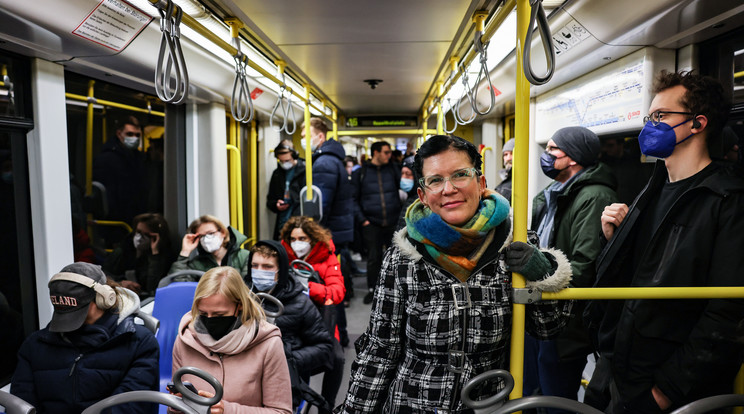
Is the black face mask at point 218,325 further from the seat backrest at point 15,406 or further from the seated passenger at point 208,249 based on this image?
the seated passenger at point 208,249

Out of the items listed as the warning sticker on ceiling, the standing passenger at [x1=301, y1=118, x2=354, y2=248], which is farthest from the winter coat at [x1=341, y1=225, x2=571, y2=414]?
the standing passenger at [x1=301, y1=118, x2=354, y2=248]

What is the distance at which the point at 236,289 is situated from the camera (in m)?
2.04

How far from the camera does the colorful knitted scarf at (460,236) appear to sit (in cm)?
134

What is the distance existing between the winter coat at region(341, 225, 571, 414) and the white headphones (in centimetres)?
114

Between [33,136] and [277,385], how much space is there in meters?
1.90

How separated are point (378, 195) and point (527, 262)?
15.8 ft

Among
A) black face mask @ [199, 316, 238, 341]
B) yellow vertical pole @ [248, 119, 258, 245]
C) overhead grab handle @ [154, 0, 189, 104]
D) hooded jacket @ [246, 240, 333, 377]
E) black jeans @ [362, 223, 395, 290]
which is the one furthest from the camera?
yellow vertical pole @ [248, 119, 258, 245]

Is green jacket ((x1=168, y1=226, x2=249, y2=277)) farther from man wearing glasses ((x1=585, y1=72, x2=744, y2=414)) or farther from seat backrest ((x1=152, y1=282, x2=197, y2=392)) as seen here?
man wearing glasses ((x1=585, y1=72, x2=744, y2=414))

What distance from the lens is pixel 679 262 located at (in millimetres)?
1479

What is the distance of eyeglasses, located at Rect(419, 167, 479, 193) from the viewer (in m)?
1.37

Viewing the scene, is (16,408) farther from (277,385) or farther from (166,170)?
(166,170)

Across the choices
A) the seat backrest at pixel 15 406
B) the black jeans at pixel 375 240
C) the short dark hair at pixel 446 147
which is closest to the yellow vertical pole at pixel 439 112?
the black jeans at pixel 375 240

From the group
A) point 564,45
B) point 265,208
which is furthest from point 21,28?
point 265,208

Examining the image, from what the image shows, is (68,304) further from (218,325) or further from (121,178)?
(121,178)
